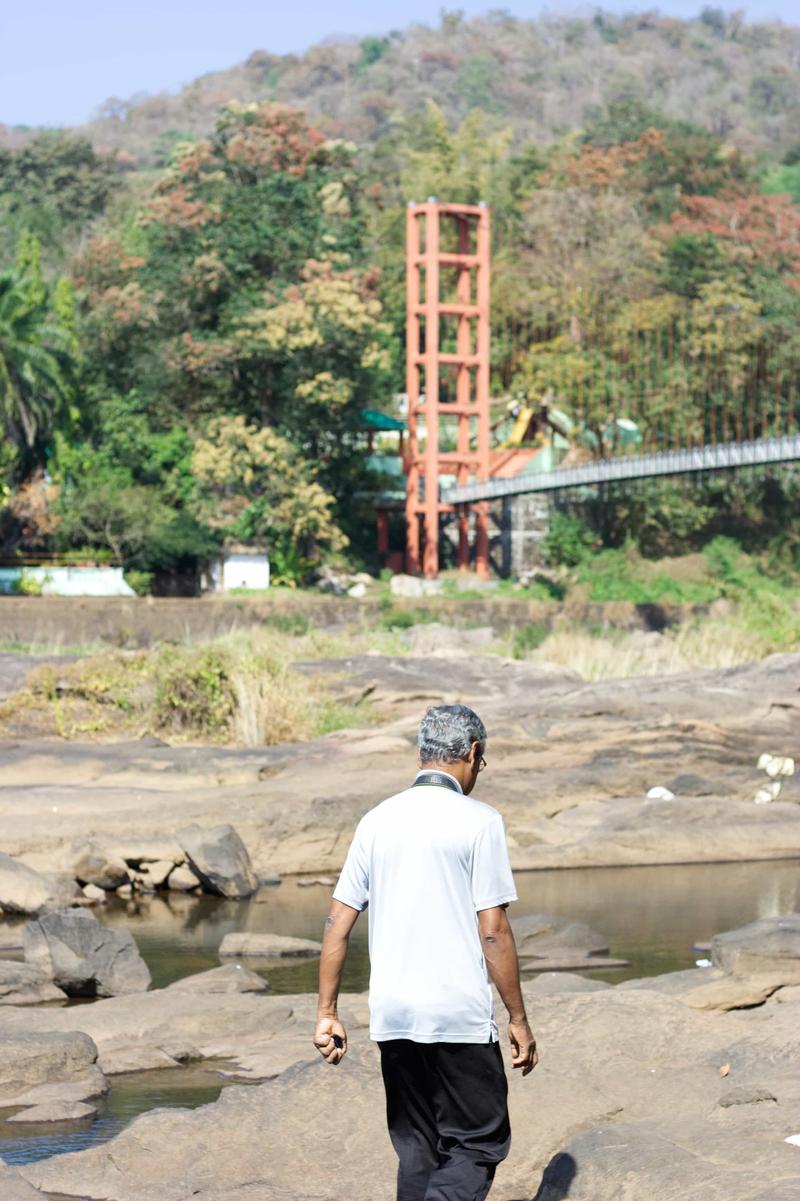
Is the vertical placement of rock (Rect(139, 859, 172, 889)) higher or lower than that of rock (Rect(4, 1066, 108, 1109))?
lower

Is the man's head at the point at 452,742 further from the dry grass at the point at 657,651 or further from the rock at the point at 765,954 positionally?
the dry grass at the point at 657,651

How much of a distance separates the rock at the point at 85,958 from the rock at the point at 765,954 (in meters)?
2.75

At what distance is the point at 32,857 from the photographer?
39.4 feet

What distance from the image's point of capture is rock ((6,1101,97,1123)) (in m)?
6.36

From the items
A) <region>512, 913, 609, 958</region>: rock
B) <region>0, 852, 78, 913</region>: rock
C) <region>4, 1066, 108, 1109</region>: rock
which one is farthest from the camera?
<region>0, 852, 78, 913</region>: rock

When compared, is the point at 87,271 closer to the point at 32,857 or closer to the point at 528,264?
the point at 528,264

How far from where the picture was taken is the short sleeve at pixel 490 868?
4098 millimetres

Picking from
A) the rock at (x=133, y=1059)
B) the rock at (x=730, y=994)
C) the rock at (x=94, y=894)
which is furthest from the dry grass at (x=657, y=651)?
the rock at (x=133, y=1059)

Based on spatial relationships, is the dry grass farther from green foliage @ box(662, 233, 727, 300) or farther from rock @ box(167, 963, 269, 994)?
green foliage @ box(662, 233, 727, 300)

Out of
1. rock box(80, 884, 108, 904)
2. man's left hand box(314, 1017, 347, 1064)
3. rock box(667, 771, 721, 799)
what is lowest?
rock box(80, 884, 108, 904)

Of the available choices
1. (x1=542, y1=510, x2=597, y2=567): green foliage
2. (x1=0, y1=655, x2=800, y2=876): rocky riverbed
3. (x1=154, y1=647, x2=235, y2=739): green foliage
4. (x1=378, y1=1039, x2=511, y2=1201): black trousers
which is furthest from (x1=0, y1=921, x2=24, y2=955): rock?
(x1=542, y1=510, x2=597, y2=567): green foliage

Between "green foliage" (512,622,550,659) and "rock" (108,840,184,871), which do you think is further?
"green foliage" (512,622,550,659)

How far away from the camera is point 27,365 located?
3516 centimetres

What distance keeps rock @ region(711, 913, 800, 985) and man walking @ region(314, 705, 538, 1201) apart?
3.76 m
